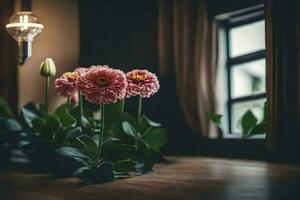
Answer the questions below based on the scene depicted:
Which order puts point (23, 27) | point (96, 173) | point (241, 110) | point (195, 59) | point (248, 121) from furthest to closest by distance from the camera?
point (241, 110) < point (195, 59) < point (248, 121) < point (23, 27) < point (96, 173)

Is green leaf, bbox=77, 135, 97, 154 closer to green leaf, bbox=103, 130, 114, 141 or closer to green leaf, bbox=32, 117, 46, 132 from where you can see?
Result: green leaf, bbox=103, 130, 114, 141

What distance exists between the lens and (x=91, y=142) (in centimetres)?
195

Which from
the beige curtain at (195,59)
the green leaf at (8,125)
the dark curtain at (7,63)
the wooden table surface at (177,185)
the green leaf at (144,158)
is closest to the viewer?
the wooden table surface at (177,185)

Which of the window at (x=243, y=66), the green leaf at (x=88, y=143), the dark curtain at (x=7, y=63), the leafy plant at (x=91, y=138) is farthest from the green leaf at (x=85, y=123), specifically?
the dark curtain at (x=7, y=63)

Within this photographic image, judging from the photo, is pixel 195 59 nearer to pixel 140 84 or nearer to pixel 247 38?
pixel 247 38

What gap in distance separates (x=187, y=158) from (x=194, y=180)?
107 cm

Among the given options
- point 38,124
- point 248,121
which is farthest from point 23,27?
point 248,121

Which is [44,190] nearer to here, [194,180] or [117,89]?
[117,89]

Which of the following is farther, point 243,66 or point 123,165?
point 243,66

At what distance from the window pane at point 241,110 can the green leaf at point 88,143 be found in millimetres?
1755

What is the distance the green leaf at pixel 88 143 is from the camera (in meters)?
1.95

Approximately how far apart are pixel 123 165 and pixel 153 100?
5.94ft

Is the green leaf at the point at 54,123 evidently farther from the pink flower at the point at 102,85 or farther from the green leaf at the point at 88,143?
the pink flower at the point at 102,85

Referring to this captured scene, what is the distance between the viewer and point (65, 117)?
2.28m
